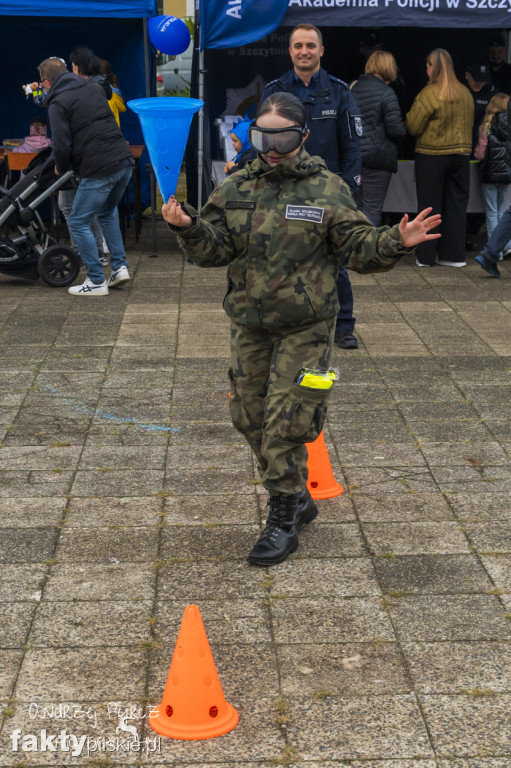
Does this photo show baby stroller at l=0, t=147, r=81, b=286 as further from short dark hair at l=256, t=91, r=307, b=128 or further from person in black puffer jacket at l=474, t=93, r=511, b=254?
short dark hair at l=256, t=91, r=307, b=128

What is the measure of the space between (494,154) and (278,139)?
7514mm

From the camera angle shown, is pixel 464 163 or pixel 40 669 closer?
pixel 40 669

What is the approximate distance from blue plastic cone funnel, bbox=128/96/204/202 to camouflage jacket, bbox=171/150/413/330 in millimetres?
429

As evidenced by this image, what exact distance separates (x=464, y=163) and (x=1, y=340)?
5.36 meters

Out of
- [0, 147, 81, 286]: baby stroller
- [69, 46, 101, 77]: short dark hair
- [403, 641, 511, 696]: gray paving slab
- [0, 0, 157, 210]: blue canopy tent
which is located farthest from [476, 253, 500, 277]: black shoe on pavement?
[403, 641, 511, 696]: gray paving slab

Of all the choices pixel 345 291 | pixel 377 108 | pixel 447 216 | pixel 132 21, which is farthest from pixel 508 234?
pixel 132 21

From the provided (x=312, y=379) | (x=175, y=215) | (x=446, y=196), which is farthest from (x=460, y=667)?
(x=446, y=196)

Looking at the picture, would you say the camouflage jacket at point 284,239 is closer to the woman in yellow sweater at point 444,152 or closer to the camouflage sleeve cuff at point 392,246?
the camouflage sleeve cuff at point 392,246

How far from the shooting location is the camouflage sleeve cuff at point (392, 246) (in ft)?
13.1

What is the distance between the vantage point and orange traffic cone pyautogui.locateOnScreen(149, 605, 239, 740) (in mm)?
3160

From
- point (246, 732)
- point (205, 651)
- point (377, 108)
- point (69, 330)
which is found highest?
point (377, 108)

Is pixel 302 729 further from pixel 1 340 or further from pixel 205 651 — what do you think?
pixel 1 340

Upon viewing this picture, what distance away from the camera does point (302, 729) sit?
3.19 meters

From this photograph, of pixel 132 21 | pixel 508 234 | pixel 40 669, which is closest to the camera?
pixel 40 669
